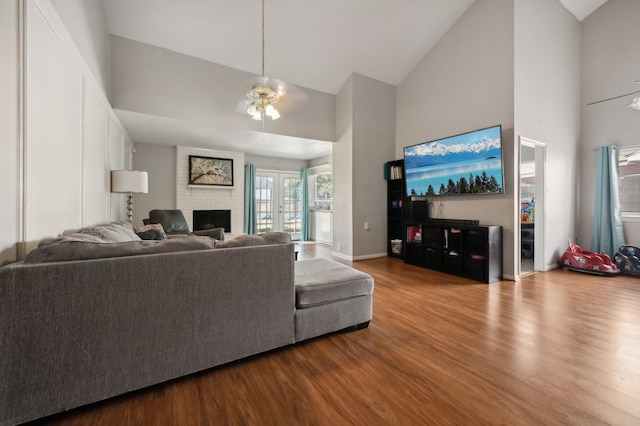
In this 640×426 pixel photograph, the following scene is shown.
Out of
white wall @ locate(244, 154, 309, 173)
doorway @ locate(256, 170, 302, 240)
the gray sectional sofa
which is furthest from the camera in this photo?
doorway @ locate(256, 170, 302, 240)

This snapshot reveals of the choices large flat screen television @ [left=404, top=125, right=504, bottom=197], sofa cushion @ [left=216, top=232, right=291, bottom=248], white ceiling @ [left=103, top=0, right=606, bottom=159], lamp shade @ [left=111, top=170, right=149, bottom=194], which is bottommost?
sofa cushion @ [left=216, top=232, right=291, bottom=248]

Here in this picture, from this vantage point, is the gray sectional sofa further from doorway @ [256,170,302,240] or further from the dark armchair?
doorway @ [256,170,302,240]

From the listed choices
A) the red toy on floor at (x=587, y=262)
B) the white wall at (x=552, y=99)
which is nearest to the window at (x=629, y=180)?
the white wall at (x=552, y=99)

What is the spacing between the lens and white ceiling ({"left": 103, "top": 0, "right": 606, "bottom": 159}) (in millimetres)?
3354

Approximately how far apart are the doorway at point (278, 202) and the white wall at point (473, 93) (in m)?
3.71

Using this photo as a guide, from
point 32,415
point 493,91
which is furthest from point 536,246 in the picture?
point 32,415

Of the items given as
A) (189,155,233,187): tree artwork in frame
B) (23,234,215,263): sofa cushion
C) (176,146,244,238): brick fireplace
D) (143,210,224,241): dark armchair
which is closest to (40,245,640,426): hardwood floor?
(23,234,215,263): sofa cushion

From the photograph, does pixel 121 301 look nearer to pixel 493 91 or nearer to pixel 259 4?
pixel 259 4

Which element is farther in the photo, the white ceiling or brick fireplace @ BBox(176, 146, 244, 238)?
brick fireplace @ BBox(176, 146, 244, 238)

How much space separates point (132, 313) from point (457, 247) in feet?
12.9

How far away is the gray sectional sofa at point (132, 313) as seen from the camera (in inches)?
45.1

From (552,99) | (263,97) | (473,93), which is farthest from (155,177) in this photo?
(552,99)

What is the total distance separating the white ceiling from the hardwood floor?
397cm

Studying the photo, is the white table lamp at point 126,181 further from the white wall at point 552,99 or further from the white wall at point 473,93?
the white wall at point 552,99
